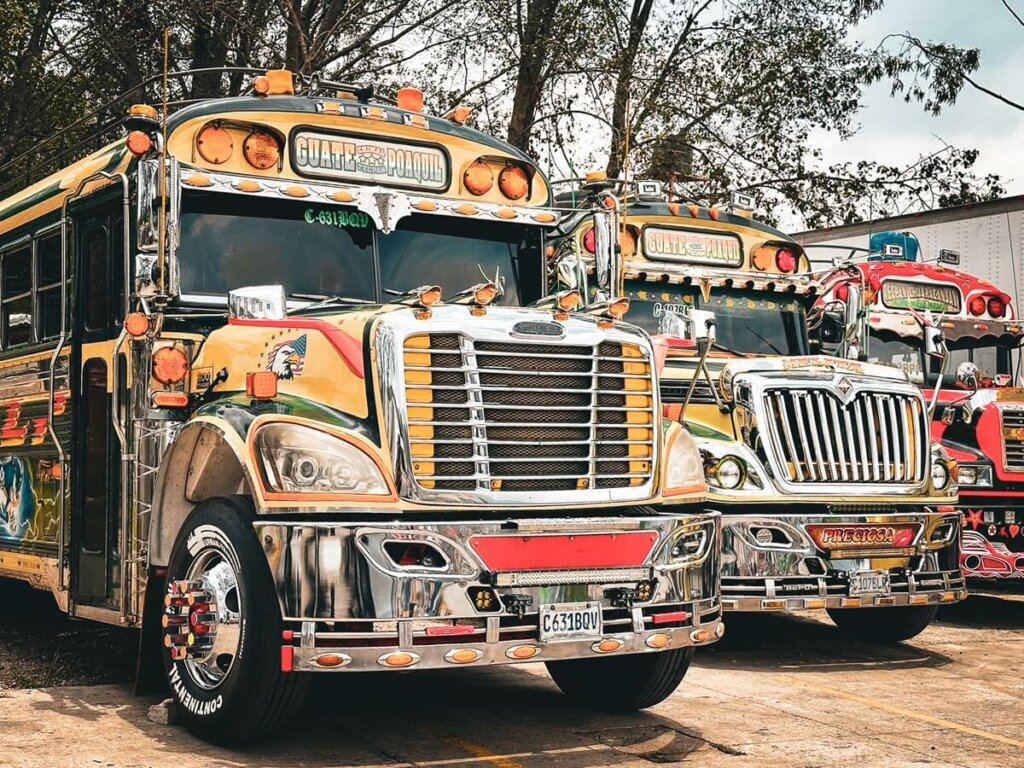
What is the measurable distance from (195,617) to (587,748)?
1775 millimetres

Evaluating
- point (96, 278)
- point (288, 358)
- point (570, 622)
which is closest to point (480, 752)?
point (570, 622)

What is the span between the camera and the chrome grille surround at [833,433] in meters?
8.91

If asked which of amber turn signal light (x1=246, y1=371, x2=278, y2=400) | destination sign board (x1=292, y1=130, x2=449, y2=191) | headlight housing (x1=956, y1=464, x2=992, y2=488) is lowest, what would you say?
headlight housing (x1=956, y1=464, x2=992, y2=488)

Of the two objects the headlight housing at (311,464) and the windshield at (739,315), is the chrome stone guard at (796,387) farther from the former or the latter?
the headlight housing at (311,464)

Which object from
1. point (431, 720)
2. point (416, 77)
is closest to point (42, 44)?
point (416, 77)

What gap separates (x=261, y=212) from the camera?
23.5 ft

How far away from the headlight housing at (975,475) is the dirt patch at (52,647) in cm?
606

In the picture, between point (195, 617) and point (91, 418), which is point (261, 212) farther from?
point (195, 617)

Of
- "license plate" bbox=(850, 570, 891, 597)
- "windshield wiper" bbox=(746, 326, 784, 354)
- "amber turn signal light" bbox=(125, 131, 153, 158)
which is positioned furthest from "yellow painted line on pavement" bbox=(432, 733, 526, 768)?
"windshield wiper" bbox=(746, 326, 784, 354)

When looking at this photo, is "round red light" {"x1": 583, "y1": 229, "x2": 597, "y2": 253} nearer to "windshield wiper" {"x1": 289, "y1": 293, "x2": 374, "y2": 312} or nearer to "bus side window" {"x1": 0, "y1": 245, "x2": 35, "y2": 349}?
"windshield wiper" {"x1": 289, "y1": 293, "x2": 374, "y2": 312}

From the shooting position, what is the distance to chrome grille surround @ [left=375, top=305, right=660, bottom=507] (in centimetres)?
588

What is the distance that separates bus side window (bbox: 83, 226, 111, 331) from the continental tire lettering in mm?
2042

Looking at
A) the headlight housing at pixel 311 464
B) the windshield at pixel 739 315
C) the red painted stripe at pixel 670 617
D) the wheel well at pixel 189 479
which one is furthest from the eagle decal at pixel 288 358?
the windshield at pixel 739 315

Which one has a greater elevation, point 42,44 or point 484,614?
point 42,44
